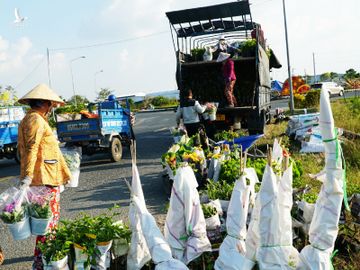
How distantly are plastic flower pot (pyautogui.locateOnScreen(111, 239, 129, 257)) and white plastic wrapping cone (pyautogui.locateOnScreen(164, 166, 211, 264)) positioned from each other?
0.41 m

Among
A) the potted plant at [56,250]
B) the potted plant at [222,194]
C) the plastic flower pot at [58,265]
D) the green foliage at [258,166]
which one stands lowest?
the plastic flower pot at [58,265]

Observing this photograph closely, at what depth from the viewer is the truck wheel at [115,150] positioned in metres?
11.2

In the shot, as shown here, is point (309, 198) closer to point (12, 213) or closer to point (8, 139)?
point (12, 213)

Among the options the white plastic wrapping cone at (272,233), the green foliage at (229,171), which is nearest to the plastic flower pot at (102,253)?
the white plastic wrapping cone at (272,233)

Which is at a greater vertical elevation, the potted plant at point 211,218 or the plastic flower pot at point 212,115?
the plastic flower pot at point 212,115

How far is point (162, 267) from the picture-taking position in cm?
329

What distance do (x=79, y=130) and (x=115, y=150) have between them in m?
1.12

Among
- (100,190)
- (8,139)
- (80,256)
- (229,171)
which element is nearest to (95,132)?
(100,190)

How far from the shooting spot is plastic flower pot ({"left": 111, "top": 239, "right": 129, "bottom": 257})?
3729 millimetres

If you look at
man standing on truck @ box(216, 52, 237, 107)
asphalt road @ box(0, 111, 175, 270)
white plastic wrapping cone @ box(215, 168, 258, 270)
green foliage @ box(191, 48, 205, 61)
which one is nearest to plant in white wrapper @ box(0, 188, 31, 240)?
asphalt road @ box(0, 111, 175, 270)

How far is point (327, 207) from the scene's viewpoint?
3053 millimetres

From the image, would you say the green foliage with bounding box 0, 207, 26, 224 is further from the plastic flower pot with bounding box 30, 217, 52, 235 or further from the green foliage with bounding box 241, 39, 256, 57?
the green foliage with bounding box 241, 39, 256, 57

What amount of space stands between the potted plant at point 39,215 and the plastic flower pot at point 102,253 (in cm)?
65

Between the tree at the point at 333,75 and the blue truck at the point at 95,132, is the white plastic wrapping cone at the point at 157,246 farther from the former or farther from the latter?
the tree at the point at 333,75
